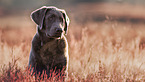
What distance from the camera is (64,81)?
11.4 feet

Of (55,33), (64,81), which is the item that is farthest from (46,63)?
(55,33)

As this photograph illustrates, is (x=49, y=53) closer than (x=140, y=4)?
Yes

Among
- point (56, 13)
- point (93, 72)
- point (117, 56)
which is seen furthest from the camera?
point (117, 56)

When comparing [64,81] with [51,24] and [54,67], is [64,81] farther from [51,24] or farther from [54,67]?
[51,24]

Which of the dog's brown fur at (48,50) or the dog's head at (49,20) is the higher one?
the dog's head at (49,20)

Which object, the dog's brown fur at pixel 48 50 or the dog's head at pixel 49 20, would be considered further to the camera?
the dog's brown fur at pixel 48 50

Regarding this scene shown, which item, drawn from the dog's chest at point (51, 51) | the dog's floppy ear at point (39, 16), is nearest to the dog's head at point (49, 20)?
the dog's floppy ear at point (39, 16)

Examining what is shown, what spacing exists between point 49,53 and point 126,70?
168cm

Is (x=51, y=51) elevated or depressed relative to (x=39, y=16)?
depressed

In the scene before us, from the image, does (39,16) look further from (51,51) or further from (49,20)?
(51,51)

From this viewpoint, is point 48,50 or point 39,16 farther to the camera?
point 48,50

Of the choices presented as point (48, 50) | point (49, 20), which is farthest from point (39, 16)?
point (48, 50)

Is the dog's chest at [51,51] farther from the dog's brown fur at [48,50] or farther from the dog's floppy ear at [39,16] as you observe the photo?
the dog's floppy ear at [39,16]

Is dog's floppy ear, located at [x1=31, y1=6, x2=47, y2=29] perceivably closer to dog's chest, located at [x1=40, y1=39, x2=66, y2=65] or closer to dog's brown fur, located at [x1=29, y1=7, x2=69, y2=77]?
dog's brown fur, located at [x1=29, y1=7, x2=69, y2=77]
